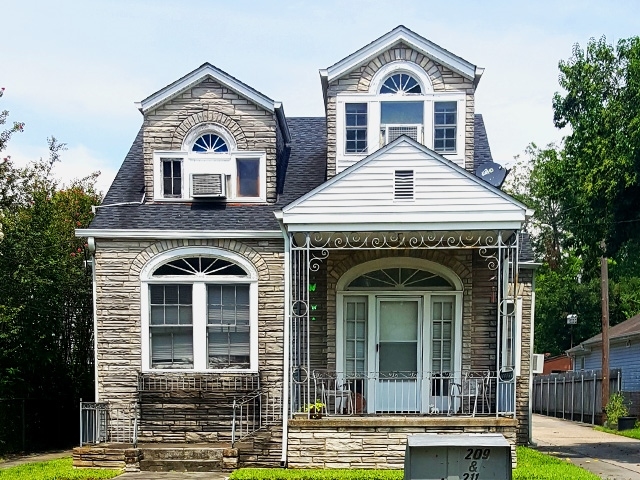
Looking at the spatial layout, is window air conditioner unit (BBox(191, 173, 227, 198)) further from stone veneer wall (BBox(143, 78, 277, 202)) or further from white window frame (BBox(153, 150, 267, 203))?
stone veneer wall (BBox(143, 78, 277, 202))

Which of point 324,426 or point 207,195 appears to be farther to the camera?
point 207,195

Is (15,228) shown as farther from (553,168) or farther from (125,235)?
(553,168)

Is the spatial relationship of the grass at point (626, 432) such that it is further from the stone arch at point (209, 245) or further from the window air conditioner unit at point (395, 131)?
the stone arch at point (209, 245)

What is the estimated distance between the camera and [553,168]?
66.7ft

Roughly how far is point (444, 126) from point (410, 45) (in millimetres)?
1609

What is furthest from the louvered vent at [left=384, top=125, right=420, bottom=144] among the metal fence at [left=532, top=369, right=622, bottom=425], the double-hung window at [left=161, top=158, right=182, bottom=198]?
the metal fence at [left=532, top=369, right=622, bottom=425]

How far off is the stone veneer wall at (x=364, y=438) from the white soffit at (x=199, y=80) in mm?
6112

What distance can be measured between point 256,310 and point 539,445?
7.40 meters

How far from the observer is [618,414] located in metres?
24.8

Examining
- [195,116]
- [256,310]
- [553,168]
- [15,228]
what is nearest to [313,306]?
[256,310]

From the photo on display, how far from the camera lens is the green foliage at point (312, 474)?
38.3 feet

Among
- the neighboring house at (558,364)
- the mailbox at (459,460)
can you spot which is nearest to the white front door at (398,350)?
the mailbox at (459,460)

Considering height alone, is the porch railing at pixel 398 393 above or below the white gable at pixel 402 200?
below

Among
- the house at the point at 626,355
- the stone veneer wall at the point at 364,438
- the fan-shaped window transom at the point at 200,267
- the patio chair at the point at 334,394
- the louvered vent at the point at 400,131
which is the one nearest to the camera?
the stone veneer wall at the point at 364,438
